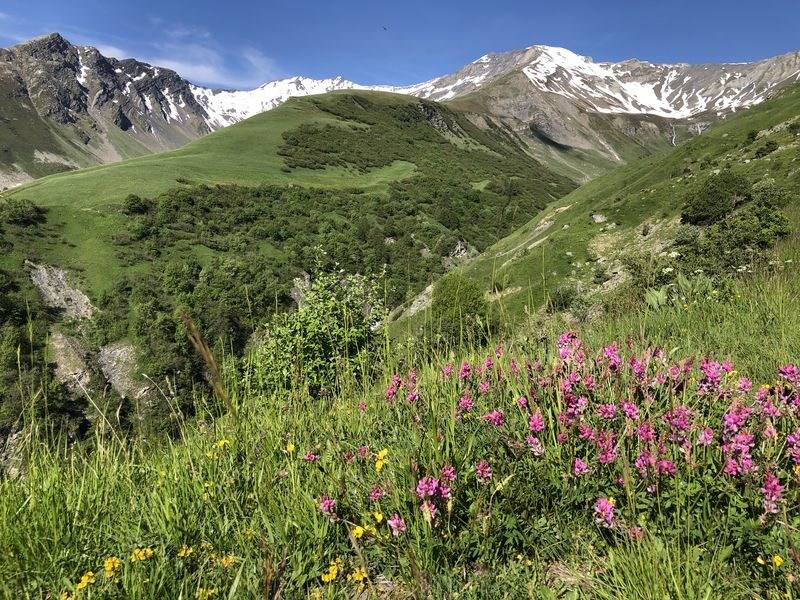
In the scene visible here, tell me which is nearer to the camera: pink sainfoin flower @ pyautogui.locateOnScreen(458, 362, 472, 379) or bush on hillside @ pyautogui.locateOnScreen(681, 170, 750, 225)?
pink sainfoin flower @ pyautogui.locateOnScreen(458, 362, 472, 379)

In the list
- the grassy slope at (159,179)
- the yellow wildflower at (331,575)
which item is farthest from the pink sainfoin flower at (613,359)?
the grassy slope at (159,179)

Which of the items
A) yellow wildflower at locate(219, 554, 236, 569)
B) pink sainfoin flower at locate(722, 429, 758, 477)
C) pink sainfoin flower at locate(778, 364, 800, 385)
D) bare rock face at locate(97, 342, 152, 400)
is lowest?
bare rock face at locate(97, 342, 152, 400)

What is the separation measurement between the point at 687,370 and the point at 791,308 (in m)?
4.20

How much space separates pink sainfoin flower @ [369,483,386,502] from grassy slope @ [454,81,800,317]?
76.3ft

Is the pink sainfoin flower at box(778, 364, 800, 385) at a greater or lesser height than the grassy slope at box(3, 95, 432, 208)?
lesser

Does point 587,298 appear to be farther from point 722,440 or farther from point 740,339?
point 722,440

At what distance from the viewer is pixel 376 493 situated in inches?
98.5

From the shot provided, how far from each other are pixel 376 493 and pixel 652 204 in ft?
132

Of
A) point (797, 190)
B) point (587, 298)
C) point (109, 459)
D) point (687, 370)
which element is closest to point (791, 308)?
point (687, 370)

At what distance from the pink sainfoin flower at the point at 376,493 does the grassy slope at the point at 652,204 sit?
23265mm

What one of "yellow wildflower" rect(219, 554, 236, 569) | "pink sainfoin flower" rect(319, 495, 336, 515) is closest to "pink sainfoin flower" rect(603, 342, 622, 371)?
"pink sainfoin flower" rect(319, 495, 336, 515)

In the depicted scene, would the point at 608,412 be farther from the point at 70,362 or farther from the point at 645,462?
the point at 70,362

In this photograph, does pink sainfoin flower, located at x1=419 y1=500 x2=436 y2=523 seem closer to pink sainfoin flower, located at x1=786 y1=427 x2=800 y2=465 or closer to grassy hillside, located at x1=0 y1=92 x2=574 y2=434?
pink sainfoin flower, located at x1=786 y1=427 x2=800 y2=465

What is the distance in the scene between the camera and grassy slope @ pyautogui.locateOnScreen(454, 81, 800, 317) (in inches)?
1196
